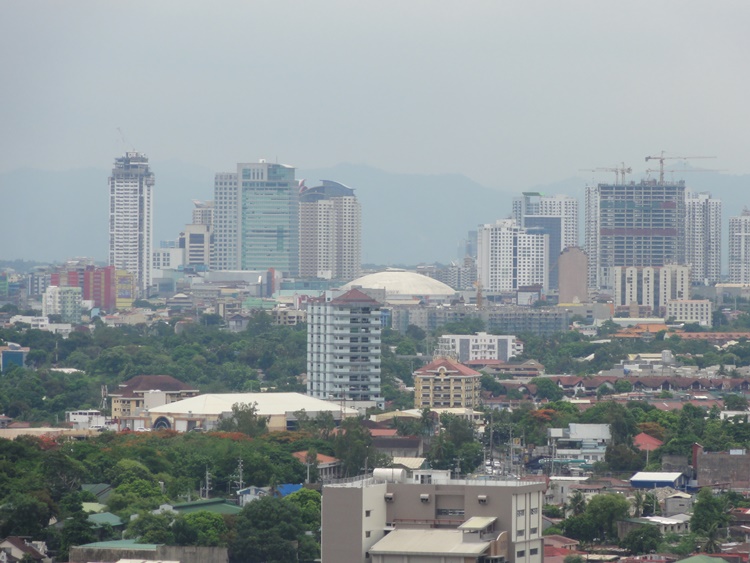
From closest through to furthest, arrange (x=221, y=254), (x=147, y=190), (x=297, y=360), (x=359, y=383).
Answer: (x=359, y=383) < (x=297, y=360) < (x=147, y=190) < (x=221, y=254)

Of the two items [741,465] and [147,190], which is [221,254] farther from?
[741,465]

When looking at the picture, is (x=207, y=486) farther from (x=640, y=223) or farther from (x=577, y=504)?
(x=640, y=223)

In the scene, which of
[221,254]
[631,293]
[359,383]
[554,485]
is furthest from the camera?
[221,254]

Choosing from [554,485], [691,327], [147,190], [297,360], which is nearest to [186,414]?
[554,485]

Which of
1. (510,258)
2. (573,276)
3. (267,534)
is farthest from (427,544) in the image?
(510,258)

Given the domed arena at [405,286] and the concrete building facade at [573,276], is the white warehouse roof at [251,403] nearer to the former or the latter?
the domed arena at [405,286]

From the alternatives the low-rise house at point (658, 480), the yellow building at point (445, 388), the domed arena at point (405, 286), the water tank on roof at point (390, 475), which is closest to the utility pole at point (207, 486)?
the low-rise house at point (658, 480)

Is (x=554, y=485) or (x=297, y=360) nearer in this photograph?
(x=554, y=485)
